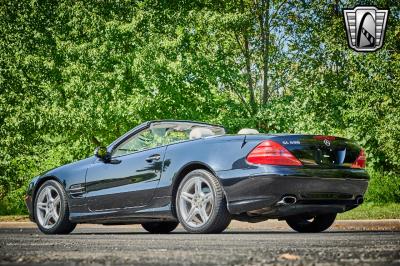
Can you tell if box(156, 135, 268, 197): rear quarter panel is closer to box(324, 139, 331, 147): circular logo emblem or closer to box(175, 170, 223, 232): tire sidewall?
box(175, 170, 223, 232): tire sidewall

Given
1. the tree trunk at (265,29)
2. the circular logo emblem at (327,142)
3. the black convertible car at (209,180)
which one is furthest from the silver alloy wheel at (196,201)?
the tree trunk at (265,29)

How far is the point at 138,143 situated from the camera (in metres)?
8.90

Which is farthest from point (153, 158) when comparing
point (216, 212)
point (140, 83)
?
point (140, 83)

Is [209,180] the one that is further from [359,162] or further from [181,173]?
[359,162]

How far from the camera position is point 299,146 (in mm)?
7578

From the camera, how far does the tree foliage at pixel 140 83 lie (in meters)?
20.0

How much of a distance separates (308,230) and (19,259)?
510 centimetres

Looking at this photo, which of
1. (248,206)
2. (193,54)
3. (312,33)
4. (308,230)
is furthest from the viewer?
(312,33)

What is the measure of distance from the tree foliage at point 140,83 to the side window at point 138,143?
1011cm

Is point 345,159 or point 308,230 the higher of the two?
point 345,159

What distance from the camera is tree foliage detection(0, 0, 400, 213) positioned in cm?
2002

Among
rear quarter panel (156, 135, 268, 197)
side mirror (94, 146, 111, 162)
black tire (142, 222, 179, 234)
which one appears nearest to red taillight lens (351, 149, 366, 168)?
rear quarter panel (156, 135, 268, 197)

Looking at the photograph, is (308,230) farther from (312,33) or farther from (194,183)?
(312,33)

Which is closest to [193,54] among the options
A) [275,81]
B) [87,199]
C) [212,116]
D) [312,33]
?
[212,116]
